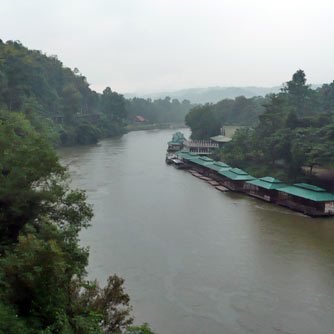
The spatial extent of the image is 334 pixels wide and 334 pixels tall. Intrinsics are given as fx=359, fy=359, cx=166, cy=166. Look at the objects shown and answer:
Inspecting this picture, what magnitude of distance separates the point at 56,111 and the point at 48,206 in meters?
58.1

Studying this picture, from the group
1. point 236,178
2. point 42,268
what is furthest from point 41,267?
point 236,178

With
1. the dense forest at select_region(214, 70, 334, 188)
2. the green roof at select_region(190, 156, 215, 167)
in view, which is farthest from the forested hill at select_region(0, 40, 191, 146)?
the dense forest at select_region(214, 70, 334, 188)

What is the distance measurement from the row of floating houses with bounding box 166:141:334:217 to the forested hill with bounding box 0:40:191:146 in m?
24.8

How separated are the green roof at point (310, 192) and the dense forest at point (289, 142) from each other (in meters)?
2.85

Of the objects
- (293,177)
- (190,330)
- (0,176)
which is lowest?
(190,330)

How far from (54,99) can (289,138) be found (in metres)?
46.5

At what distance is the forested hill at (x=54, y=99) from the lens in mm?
44531

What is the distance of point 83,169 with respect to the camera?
122 feet

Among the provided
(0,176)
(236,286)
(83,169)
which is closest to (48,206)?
(0,176)

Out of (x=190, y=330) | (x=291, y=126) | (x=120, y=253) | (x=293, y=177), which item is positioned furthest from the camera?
(x=291, y=126)

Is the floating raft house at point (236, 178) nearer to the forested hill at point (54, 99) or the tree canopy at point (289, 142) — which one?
the tree canopy at point (289, 142)

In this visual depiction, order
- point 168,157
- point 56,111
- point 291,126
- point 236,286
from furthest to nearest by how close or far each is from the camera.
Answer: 1. point 56,111
2. point 168,157
3. point 291,126
4. point 236,286

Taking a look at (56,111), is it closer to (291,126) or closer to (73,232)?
(291,126)

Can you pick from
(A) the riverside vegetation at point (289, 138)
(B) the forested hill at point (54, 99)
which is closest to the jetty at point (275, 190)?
(A) the riverside vegetation at point (289, 138)
